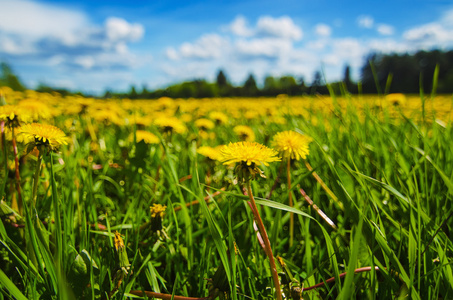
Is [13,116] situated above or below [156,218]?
above

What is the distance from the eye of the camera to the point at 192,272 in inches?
31.4

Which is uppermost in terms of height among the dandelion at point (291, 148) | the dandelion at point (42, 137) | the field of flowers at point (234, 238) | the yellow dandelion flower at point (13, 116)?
the yellow dandelion flower at point (13, 116)

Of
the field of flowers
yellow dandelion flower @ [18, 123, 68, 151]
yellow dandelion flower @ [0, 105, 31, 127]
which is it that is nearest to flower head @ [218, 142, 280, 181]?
the field of flowers

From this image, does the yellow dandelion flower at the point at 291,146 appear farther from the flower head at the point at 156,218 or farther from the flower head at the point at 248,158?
the flower head at the point at 156,218

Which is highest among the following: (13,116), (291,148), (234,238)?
(13,116)

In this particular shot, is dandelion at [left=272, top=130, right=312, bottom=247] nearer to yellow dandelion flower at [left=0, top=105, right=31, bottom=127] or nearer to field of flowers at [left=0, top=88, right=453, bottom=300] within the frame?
field of flowers at [left=0, top=88, right=453, bottom=300]

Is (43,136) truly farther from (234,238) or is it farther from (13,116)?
(234,238)

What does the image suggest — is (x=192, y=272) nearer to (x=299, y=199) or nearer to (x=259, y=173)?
(x=259, y=173)

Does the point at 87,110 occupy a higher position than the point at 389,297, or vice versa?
the point at 87,110

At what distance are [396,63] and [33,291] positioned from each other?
45.0m

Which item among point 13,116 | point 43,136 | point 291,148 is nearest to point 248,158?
point 291,148

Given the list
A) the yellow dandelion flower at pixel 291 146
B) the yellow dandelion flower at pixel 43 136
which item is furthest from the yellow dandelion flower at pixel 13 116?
the yellow dandelion flower at pixel 291 146

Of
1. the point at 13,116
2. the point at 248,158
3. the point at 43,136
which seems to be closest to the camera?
the point at 248,158

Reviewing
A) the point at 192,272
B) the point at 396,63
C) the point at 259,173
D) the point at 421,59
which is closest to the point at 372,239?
the point at 259,173
